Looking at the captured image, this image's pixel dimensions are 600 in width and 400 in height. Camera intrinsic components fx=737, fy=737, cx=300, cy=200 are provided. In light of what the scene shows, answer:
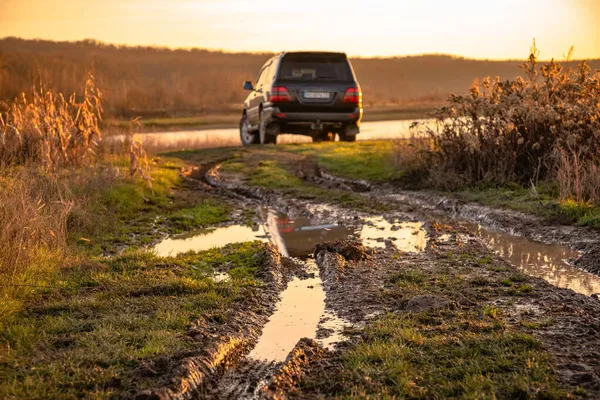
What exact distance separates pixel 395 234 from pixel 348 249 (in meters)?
1.57

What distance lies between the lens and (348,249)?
7.70 metres

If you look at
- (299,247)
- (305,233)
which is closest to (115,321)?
(299,247)

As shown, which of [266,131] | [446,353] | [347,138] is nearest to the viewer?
[446,353]

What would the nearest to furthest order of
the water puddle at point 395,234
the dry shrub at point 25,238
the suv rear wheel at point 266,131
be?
the dry shrub at point 25,238, the water puddle at point 395,234, the suv rear wheel at point 266,131

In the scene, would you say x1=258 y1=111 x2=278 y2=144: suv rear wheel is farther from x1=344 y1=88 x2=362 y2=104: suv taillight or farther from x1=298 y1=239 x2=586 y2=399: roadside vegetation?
x1=298 y1=239 x2=586 y2=399: roadside vegetation

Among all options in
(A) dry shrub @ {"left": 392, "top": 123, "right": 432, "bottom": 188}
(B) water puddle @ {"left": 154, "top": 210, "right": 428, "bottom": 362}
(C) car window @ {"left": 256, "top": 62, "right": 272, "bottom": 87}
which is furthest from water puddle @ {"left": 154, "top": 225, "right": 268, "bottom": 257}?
(C) car window @ {"left": 256, "top": 62, "right": 272, "bottom": 87}

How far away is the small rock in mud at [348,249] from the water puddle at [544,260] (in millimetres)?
1566

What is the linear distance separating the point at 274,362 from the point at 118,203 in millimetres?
6686

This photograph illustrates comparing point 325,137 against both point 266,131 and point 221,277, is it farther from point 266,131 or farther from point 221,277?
point 221,277

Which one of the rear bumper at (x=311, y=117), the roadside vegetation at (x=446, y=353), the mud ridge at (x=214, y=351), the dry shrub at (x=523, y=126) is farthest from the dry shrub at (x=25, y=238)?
the rear bumper at (x=311, y=117)

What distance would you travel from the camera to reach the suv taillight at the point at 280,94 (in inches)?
696

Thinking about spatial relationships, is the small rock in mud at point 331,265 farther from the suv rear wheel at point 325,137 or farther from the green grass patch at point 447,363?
the suv rear wheel at point 325,137

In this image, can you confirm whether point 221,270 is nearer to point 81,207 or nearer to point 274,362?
point 274,362

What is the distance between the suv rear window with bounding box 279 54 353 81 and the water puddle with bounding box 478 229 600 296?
9.13 m
